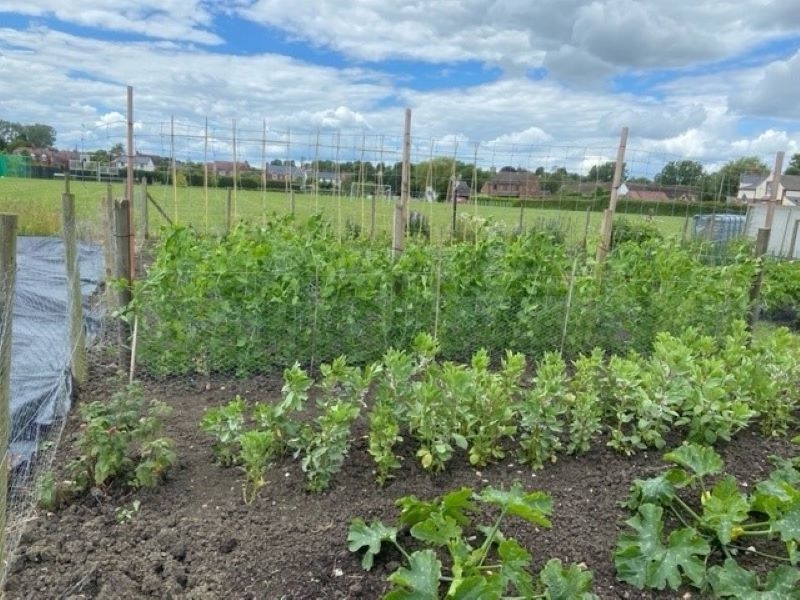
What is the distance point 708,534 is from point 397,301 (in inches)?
117

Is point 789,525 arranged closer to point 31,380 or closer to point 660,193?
point 31,380

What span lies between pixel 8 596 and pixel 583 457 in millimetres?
2883

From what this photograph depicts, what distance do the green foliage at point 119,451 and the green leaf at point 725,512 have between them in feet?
8.70

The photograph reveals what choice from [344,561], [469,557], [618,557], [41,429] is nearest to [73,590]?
[344,561]

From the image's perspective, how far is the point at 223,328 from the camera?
4930mm

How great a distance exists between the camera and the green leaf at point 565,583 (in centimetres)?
224

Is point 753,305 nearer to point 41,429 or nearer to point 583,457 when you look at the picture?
point 583,457

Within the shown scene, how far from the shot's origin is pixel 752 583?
2.43 meters

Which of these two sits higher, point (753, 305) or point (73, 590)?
point (753, 305)

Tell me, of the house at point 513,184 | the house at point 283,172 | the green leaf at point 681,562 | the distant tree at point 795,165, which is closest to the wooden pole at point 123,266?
the green leaf at point 681,562

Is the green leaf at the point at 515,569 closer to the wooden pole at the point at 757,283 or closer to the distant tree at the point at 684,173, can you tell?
the wooden pole at the point at 757,283

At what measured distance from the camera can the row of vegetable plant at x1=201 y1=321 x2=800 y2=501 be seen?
320 centimetres

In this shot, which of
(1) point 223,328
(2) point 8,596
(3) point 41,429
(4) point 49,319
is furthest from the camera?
(4) point 49,319

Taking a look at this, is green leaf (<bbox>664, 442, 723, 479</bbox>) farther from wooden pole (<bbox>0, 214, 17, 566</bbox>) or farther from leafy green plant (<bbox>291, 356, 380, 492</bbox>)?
wooden pole (<bbox>0, 214, 17, 566</bbox>)
